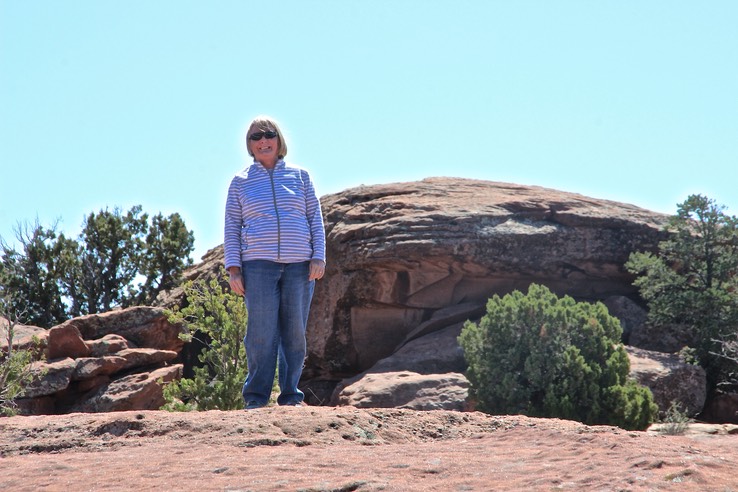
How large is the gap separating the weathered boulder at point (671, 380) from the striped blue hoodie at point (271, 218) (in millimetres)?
6136

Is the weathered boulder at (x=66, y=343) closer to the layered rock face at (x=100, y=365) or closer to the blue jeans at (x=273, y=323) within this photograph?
the layered rock face at (x=100, y=365)

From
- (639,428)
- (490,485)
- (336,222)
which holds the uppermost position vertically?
(336,222)

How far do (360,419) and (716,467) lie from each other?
6.59ft

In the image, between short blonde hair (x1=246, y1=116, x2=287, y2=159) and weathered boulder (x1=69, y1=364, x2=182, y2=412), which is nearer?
short blonde hair (x1=246, y1=116, x2=287, y2=159)

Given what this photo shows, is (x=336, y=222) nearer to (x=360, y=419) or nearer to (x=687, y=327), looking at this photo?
(x=687, y=327)

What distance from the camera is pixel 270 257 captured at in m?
6.29

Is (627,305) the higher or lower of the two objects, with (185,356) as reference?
higher

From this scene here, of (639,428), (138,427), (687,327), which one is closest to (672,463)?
(138,427)

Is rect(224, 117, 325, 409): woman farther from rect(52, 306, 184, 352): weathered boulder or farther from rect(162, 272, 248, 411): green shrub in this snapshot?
rect(52, 306, 184, 352): weathered boulder

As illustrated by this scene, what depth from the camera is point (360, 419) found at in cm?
498

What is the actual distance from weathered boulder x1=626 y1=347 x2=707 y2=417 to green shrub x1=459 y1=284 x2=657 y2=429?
855mm

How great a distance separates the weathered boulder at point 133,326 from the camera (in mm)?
12789

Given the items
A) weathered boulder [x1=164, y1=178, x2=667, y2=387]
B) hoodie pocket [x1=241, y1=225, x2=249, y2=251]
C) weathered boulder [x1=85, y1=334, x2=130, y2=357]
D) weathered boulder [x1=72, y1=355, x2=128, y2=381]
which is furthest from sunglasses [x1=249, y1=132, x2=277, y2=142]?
weathered boulder [x1=164, y1=178, x2=667, y2=387]

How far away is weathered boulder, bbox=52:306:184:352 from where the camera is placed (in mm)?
12789
